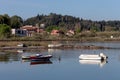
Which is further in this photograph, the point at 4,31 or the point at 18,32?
the point at 18,32

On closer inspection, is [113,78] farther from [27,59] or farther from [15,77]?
[27,59]

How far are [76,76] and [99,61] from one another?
14.1 meters

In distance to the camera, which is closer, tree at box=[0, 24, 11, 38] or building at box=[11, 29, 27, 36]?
tree at box=[0, 24, 11, 38]

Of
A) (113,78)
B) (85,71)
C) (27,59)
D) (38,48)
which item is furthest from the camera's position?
(38,48)

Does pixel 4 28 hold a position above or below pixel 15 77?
above

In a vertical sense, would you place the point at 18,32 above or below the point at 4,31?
above

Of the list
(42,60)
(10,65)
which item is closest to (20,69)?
(10,65)

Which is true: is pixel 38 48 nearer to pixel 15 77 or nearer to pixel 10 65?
pixel 10 65

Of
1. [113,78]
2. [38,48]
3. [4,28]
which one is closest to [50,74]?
[113,78]

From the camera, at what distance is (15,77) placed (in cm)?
2903

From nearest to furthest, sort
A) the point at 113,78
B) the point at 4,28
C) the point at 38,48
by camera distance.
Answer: the point at 113,78 < the point at 38,48 < the point at 4,28

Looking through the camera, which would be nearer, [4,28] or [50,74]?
[50,74]

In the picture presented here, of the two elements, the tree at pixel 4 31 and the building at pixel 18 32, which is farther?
the building at pixel 18 32

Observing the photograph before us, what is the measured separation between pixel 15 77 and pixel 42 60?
14.1 m
